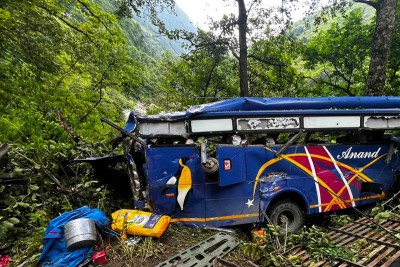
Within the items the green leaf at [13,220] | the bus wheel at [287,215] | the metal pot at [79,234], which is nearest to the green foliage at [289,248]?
the bus wheel at [287,215]

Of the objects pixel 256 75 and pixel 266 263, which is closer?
pixel 266 263

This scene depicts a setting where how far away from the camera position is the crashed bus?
5176 mm

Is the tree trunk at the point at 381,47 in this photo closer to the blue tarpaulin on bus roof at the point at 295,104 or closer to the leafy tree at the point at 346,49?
the blue tarpaulin on bus roof at the point at 295,104

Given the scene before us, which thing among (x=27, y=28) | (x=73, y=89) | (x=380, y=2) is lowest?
(x=73, y=89)

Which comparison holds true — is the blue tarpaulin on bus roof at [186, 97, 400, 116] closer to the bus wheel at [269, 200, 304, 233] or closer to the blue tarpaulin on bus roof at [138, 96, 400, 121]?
the blue tarpaulin on bus roof at [138, 96, 400, 121]

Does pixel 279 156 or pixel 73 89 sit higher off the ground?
pixel 73 89

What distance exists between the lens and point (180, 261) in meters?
4.13

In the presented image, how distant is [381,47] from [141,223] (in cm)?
916

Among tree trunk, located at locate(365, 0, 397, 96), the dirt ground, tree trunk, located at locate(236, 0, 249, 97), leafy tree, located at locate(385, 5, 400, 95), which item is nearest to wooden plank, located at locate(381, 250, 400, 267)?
the dirt ground

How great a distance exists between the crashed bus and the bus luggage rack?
0.63 metres

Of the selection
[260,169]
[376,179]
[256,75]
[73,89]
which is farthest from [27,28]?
[256,75]

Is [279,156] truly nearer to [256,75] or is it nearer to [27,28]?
[27,28]

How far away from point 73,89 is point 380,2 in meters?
11.4

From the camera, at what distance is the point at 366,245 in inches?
181
